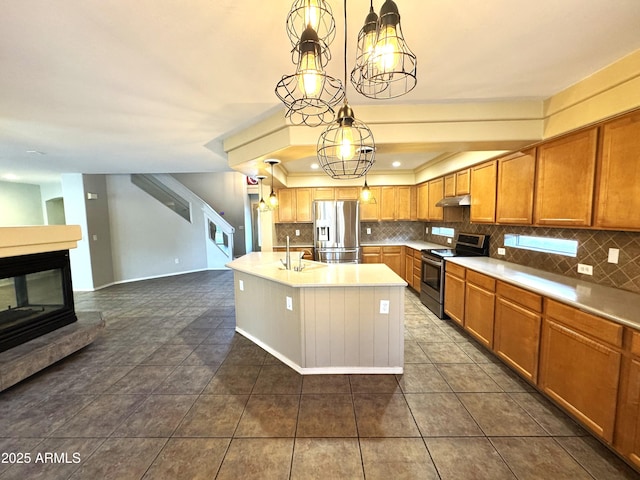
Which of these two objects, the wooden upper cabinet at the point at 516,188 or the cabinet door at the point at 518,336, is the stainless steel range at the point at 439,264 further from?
the cabinet door at the point at 518,336

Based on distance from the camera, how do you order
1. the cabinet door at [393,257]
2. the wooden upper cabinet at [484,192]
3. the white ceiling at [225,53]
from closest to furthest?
1. the white ceiling at [225,53]
2. the wooden upper cabinet at [484,192]
3. the cabinet door at [393,257]

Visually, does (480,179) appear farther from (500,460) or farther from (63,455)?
(63,455)

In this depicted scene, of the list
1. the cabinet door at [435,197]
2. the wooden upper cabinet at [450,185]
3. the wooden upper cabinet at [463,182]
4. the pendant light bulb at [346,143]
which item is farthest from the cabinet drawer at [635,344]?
the cabinet door at [435,197]

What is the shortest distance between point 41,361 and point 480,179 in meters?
5.20

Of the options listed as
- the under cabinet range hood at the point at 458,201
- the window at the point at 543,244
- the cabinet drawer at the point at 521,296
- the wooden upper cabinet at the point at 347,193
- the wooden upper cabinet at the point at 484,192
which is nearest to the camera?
the cabinet drawer at the point at 521,296

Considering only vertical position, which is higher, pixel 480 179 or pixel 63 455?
pixel 480 179

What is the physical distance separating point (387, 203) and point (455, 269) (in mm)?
2612

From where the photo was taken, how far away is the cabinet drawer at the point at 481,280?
2721 mm

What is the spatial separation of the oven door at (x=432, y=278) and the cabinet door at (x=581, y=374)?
5.50ft

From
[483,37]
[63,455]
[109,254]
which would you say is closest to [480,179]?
[483,37]

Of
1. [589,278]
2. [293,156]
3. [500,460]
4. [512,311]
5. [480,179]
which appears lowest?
[500,460]

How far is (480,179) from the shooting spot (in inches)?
138

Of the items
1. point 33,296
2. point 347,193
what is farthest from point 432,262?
point 33,296

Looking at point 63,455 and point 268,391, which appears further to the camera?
point 268,391
